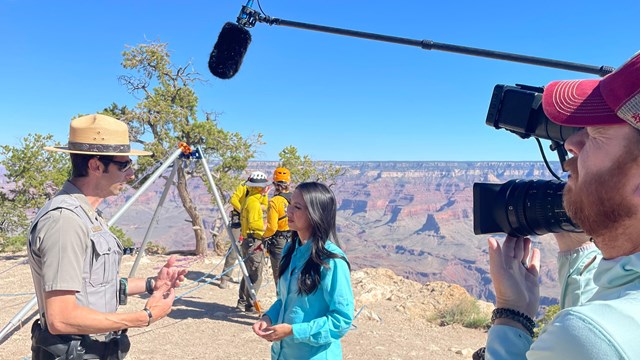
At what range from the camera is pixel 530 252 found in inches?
52.1

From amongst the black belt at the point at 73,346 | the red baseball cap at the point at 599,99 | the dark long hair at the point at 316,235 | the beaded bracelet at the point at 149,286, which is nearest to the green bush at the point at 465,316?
the dark long hair at the point at 316,235

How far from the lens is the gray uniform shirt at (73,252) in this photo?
2.01 meters

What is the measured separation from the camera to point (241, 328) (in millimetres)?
6617

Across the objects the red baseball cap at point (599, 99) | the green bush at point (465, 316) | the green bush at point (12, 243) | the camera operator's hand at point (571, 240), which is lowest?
the green bush at point (12, 243)

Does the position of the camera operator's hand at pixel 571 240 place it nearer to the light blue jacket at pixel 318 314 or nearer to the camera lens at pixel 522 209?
the camera lens at pixel 522 209

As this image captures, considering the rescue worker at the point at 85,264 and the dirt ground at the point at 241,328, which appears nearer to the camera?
the rescue worker at the point at 85,264

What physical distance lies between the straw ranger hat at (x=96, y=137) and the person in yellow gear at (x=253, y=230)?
4.50 metres

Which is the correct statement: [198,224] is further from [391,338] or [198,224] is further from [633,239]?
[633,239]

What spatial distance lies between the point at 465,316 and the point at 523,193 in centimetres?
711

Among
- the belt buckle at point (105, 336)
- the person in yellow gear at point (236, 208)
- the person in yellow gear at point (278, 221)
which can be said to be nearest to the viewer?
the belt buckle at point (105, 336)

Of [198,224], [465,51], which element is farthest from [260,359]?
[198,224]

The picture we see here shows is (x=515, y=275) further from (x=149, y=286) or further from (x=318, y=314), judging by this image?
(x=149, y=286)

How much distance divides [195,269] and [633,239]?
1032cm

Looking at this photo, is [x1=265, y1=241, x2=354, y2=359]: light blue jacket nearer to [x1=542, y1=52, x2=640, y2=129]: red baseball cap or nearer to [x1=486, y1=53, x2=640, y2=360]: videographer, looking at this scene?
[x1=486, y1=53, x2=640, y2=360]: videographer
